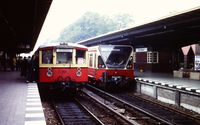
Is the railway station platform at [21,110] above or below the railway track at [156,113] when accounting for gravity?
above

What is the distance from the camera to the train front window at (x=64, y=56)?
1566 centimetres

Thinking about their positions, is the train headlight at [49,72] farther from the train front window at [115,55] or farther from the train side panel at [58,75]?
the train front window at [115,55]

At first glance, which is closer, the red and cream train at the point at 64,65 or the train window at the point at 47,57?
the red and cream train at the point at 64,65

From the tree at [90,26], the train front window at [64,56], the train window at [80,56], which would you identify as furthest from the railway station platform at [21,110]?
the tree at [90,26]

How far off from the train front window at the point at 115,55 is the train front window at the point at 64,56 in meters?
4.58

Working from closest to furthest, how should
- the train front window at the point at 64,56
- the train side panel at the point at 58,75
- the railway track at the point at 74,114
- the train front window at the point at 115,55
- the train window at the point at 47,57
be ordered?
the railway track at the point at 74,114
the train side panel at the point at 58,75
the train window at the point at 47,57
the train front window at the point at 64,56
the train front window at the point at 115,55

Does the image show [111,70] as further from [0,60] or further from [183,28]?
[0,60]

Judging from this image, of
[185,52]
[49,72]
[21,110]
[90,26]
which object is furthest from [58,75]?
[90,26]

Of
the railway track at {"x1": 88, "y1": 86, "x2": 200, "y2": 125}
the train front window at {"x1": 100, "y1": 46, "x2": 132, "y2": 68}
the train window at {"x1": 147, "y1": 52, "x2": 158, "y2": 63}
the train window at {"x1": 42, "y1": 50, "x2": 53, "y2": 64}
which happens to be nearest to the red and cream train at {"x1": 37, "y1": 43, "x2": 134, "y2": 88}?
the train window at {"x1": 42, "y1": 50, "x2": 53, "y2": 64}

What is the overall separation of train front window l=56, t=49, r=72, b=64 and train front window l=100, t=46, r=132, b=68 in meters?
4.58

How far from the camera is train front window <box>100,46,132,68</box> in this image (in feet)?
65.8

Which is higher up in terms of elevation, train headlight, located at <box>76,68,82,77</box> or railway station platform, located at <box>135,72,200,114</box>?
train headlight, located at <box>76,68,82,77</box>

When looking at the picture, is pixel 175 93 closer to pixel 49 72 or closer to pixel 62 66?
pixel 62 66

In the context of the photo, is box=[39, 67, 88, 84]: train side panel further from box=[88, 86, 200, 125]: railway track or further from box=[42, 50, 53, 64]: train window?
box=[88, 86, 200, 125]: railway track
